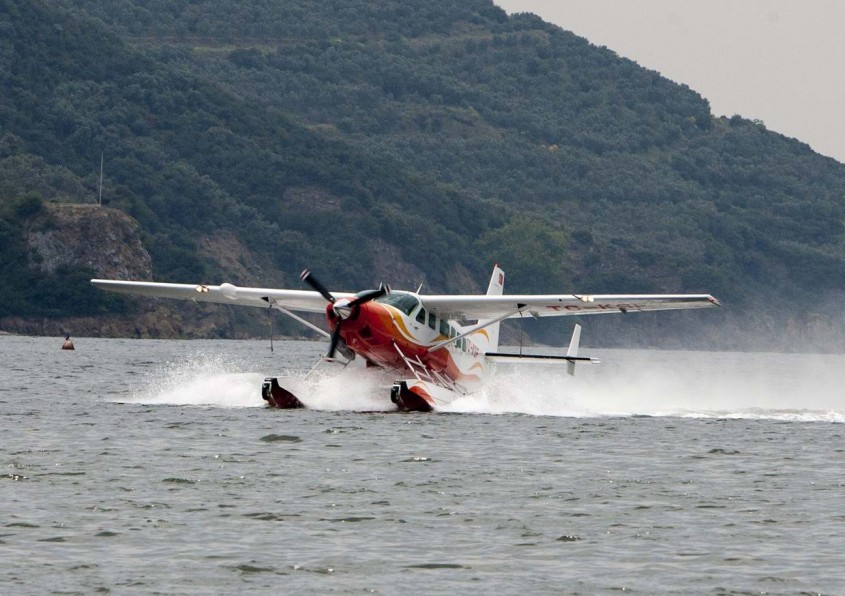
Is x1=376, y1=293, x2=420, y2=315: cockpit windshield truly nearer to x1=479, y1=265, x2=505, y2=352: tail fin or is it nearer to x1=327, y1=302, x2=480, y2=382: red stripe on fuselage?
x1=327, y1=302, x2=480, y2=382: red stripe on fuselage

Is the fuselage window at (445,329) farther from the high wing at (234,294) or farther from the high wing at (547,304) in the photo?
the high wing at (234,294)

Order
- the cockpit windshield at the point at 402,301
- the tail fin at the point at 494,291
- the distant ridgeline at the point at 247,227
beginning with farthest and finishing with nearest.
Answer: the distant ridgeline at the point at 247,227
the tail fin at the point at 494,291
the cockpit windshield at the point at 402,301

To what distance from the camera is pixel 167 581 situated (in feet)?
40.8

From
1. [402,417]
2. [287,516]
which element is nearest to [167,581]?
[287,516]

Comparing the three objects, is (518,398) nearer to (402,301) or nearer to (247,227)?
(402,301)

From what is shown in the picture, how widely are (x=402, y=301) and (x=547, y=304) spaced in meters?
2.95

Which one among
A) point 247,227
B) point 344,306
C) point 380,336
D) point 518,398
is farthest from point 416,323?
point 247,227

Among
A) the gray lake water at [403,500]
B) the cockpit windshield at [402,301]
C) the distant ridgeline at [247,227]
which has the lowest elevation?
the gray lake water at [403,500]

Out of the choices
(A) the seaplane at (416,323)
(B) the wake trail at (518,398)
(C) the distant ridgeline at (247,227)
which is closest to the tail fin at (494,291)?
(B) the wake trail at (518,398)

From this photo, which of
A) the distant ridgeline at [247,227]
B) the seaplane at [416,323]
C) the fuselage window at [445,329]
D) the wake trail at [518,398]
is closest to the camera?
the seaplane at [416,323]

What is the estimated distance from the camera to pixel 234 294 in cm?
3033

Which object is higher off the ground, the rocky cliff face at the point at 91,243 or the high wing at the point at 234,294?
the rocky cliff face at the point at 91,243

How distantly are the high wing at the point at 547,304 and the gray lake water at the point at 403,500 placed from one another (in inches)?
80.2

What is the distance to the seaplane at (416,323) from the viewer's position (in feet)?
88.6
